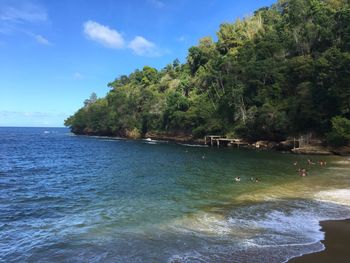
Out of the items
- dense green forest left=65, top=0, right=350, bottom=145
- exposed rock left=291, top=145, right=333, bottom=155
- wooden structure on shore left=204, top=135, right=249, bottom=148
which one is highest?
dense green forest left=65, top=0, right=350, bottom=145

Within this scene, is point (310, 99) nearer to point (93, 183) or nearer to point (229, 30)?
point (93, 183)

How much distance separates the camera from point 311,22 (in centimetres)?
8562

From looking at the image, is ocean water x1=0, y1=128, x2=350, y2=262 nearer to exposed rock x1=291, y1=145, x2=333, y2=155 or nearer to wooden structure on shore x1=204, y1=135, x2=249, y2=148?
exposed rock x1=291, y1=145, x2=333, y2=155

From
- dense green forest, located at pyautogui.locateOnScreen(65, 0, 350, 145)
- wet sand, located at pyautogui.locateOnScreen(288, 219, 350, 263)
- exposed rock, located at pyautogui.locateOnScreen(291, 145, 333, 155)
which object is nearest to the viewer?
wet sand, located at pyautogui.locateOnScreen(288, 219, 350, 263)

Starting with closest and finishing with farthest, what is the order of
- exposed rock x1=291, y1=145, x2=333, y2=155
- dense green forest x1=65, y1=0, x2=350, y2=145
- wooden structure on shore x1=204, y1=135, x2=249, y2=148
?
exposed rock x1=291, y1=145, x2=333, y2=155, dense green forest x1=65, y1=0, x2=350, y2=145, wooden structure on shore x1=204, y1=135, x2=249, y2=148

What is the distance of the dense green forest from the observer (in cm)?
5781

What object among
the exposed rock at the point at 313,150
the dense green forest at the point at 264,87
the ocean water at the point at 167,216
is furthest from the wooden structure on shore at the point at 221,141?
the ocean water at the point at 167,216

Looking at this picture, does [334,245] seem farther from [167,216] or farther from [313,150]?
[313,150]

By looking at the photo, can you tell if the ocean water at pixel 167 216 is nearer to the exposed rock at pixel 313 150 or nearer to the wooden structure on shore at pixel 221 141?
the exposed rock at pixel 313 150

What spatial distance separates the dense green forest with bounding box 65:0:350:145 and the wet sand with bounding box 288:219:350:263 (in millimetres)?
39548

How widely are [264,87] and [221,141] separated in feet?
57.4

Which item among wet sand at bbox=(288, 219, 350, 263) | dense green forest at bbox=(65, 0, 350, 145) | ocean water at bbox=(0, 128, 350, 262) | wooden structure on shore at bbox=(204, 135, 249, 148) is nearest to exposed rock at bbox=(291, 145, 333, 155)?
dense green forest at bbox=(65, 0, 350, 145)

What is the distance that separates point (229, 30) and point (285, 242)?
397 ft

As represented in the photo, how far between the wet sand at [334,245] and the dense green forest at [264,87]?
130 ft
